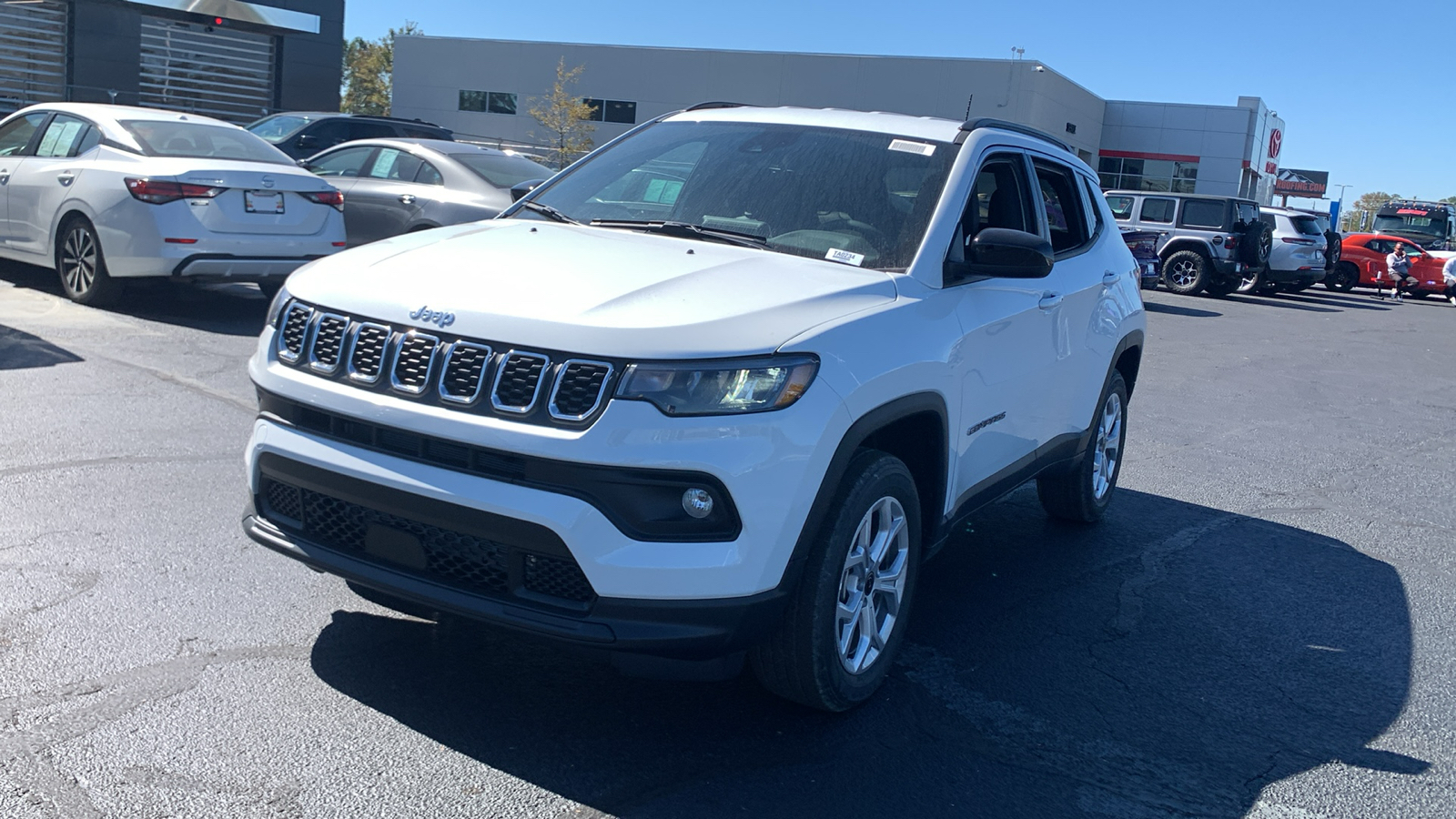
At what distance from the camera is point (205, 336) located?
9125 millimetres

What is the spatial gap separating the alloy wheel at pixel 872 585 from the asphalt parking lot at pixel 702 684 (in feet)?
0.72

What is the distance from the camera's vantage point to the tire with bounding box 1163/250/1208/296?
25.1 m

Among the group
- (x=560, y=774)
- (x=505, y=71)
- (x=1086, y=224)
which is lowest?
(x=560, y=774)

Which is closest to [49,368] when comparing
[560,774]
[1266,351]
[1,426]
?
[1,426]

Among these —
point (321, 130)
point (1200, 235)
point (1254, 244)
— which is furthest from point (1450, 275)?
point (321, 130)

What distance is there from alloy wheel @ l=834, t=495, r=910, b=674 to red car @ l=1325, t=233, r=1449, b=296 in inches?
1252

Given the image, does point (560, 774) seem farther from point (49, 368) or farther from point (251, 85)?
point (251, 85)

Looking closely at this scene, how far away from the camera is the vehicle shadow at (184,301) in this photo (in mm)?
9742

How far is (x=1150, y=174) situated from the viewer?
5600 cm

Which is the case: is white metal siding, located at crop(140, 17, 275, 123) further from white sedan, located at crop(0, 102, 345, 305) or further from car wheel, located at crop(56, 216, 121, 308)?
car wheel, located at crop(56, 216, 121, 308)

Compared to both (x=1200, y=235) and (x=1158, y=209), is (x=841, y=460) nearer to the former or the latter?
(x=1200, y=235)

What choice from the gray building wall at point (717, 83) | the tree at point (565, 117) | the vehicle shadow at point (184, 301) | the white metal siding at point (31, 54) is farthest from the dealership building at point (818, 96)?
the vehicle shadow at point (184, 301)

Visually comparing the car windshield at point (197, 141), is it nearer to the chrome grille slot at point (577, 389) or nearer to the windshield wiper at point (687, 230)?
the windshield wiper at point (687, 230)

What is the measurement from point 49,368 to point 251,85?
2503 centimetres
